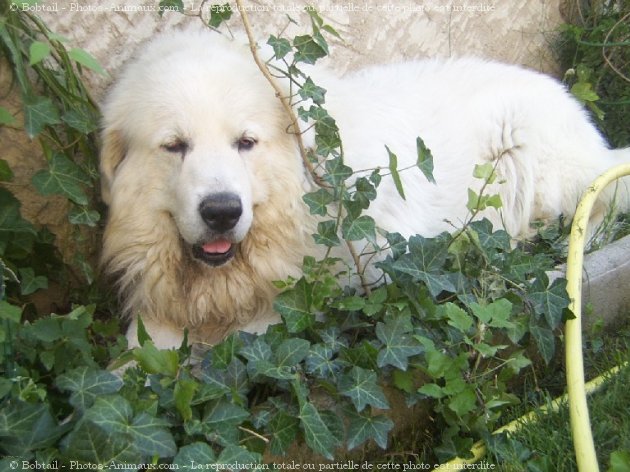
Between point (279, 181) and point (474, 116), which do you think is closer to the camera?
point (279, 181)

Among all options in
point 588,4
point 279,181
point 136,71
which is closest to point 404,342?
point 279,181

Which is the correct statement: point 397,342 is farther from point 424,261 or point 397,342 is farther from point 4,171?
point 4,171

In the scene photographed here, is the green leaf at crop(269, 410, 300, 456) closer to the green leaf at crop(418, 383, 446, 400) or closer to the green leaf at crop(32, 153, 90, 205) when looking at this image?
the green leaf at crop(418, 383, 446, 400)

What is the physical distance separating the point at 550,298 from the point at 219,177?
125 cm

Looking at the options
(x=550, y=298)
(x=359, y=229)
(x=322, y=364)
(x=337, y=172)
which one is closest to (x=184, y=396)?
(x=322, y=364)

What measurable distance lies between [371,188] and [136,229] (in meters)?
0.93

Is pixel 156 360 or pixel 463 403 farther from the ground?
pixel 463 403

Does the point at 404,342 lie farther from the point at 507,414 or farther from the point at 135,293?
the point at 135,293

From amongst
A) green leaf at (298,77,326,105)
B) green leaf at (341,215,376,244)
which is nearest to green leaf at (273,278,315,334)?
green leaf at (341,215,376,244)

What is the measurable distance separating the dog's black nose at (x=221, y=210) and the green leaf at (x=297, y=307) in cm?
32

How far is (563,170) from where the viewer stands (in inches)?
146

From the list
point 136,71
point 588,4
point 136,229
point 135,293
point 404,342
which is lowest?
point 135,293

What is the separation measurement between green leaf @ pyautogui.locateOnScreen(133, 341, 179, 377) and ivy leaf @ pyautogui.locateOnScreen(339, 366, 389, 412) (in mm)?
535

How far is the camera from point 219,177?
260 cm
